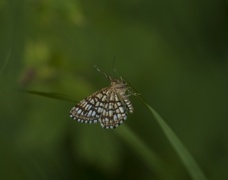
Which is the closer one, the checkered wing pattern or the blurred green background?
the checkered wing pattern

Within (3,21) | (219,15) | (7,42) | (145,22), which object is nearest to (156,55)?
(145,22)

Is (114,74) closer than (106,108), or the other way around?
(106,108)

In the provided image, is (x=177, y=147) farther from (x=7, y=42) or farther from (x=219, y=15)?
(x=219, y=15)

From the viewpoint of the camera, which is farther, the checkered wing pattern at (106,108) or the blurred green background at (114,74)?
the blurred green background at (114,74)
